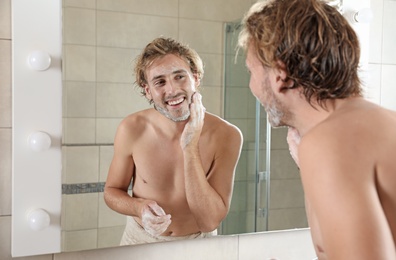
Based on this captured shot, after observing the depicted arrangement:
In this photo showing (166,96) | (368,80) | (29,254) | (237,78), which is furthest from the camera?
(368,80)

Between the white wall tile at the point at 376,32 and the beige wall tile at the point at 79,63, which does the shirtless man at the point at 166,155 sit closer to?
the beige wall tile at the point at 79,63

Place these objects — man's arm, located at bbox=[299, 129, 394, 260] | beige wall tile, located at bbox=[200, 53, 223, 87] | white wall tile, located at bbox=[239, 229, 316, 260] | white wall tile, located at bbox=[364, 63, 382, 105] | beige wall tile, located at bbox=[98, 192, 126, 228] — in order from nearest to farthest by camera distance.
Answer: man's arm, located at bbox=[299, 129, 394, 260], beige wall tile, located at bbox=[98, 192, 126, 228], beige wall tile, located at bbox=[200, 53, 223, 87], white wall tile, located at bbox=[239, 229, 316, 260], white wall tile, located at bbox=[364, 63, 382, 105]

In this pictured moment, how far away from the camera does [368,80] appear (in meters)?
1.76

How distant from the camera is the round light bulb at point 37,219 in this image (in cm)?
127

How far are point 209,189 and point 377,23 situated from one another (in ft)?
2.76

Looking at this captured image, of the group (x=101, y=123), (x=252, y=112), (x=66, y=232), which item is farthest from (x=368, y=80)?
(x=66, y=232)

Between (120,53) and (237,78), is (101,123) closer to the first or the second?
(120,53)

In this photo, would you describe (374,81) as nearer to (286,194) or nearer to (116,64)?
(286,194)

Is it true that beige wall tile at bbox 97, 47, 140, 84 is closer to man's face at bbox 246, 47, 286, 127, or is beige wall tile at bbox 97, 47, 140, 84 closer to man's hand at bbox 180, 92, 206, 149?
man's hand at bbox 180, 92, 206, 149

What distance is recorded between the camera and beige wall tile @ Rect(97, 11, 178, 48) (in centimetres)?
133

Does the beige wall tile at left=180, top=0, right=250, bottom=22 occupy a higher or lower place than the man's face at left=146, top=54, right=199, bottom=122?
higher

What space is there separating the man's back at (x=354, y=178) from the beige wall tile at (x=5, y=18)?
0.77m

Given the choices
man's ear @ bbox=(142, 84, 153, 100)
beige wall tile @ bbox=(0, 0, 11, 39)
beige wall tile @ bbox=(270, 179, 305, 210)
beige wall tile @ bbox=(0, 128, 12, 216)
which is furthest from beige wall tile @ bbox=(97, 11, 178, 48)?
beige wall tile @ bbox=(270, 179, 305, 210)

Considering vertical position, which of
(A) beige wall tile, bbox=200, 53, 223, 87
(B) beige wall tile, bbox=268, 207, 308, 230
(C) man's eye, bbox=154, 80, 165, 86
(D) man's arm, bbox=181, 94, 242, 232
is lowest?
(B) beige wall tile, bbox=268, 207, 308, 230
